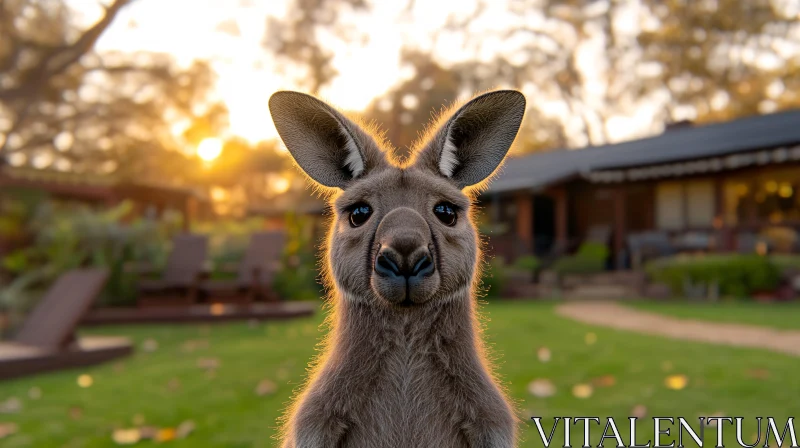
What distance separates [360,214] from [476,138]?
36 centimetres

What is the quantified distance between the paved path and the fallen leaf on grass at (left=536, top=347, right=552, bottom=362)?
264cm

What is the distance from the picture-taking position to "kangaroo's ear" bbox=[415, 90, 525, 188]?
1.55m

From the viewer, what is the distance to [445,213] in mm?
1597

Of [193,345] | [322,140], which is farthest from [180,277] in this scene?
[322,140]

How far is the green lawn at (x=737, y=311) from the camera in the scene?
36.1 feet

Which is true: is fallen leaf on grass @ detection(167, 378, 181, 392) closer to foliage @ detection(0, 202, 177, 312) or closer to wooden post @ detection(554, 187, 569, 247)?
foliage @ detection(0, 202, 177, 312)

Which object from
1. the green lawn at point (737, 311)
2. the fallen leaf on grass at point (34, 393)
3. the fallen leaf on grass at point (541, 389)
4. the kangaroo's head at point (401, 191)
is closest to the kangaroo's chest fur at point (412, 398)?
the kangaroo's head at point (401, 191)

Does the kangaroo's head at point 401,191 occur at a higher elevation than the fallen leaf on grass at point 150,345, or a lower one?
higher

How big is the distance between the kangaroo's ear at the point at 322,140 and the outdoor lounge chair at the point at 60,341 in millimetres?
7125

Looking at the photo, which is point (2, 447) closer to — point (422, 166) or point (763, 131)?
point (422, 166)

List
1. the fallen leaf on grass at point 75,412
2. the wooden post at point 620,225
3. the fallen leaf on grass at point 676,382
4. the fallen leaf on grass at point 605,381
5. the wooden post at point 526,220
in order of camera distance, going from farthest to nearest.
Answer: the wooden post at point 526,220, the wooden post at point 620,225, the fallen leaf on grass at point 605,381, the fallen leaf on grass at point 676,382, the fallen leaf on grass at point 75,412

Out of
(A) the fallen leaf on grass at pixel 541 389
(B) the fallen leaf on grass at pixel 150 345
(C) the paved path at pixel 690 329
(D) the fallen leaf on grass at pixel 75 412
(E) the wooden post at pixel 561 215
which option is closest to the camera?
(D) the fallen leaf on grass at pixel 75 412

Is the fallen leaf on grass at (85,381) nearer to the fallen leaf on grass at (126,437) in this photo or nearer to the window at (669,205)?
the fallen leaf on grass at (126,437)

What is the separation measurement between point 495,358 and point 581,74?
118ft
